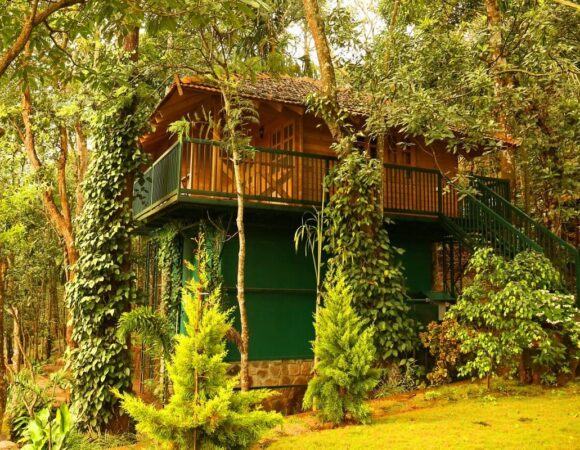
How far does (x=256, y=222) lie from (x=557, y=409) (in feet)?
22.2

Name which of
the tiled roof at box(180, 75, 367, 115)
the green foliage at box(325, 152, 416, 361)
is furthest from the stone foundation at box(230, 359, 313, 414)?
the tiled roof at box(180, 75, 367, 115)

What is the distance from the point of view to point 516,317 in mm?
9328

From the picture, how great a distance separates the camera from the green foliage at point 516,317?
9156 millimetres

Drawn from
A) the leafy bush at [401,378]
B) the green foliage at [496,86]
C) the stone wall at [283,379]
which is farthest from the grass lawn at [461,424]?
the green foliage at [496,86]

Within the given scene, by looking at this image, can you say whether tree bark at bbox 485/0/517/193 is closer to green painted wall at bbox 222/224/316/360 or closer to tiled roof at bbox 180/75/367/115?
tiled roof at bbox 180/75/367/115

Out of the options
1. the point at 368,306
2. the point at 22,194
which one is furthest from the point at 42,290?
the point at 368,306

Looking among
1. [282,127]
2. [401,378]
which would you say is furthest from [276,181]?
[401,378]

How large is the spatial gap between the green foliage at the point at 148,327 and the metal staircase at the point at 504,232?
6356mm

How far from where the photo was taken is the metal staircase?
1084 centimetres

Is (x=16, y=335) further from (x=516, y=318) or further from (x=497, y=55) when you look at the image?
(x=497, y=55)

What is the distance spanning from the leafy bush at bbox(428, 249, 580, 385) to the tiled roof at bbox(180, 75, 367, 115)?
4457 millimetres

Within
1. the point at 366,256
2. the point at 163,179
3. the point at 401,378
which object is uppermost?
the point at 163,179

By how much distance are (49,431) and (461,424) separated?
5.42 meters

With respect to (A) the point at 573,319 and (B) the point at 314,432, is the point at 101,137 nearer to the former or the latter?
(B) the point at 314,432
